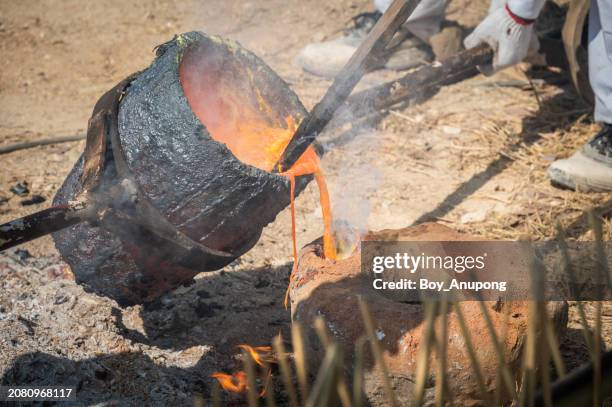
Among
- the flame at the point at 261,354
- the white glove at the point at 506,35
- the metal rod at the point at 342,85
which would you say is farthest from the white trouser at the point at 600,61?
the flame at the point at 261,354

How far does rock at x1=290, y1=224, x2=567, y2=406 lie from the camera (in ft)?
7.48

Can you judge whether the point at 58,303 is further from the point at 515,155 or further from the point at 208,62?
the point at 515,155

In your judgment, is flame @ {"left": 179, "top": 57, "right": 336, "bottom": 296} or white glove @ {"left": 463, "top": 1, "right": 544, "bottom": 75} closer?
flame @ {"left": 179, "top": 57, "right": 336, "bottom": 296}

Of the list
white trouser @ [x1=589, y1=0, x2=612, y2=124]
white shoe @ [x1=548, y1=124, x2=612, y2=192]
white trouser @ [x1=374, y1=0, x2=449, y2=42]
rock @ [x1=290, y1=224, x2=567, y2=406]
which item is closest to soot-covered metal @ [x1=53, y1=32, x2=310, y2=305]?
rock @ [x1=290, y1=224, x2=567, y2=406]

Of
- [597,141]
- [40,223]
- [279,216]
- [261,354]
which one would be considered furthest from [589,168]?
[40,223]

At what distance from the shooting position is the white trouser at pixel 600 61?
12.4 feet

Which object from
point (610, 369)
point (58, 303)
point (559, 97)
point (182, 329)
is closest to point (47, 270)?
point (58, 303)

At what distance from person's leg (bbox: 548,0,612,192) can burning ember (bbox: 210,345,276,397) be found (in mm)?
2420

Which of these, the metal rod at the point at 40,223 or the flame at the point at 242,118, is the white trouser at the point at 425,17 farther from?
the metal rod at the point at 40,223

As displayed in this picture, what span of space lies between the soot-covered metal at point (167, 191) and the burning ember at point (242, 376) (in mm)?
482

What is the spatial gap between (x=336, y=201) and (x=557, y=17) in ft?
11.4

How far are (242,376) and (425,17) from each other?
3.92 metres

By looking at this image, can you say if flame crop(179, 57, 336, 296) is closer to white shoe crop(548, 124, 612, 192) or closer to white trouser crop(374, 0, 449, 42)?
white shoe crop(548, 124, 612, 192)

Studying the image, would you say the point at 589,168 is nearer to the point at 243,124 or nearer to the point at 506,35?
the point at 506,35
